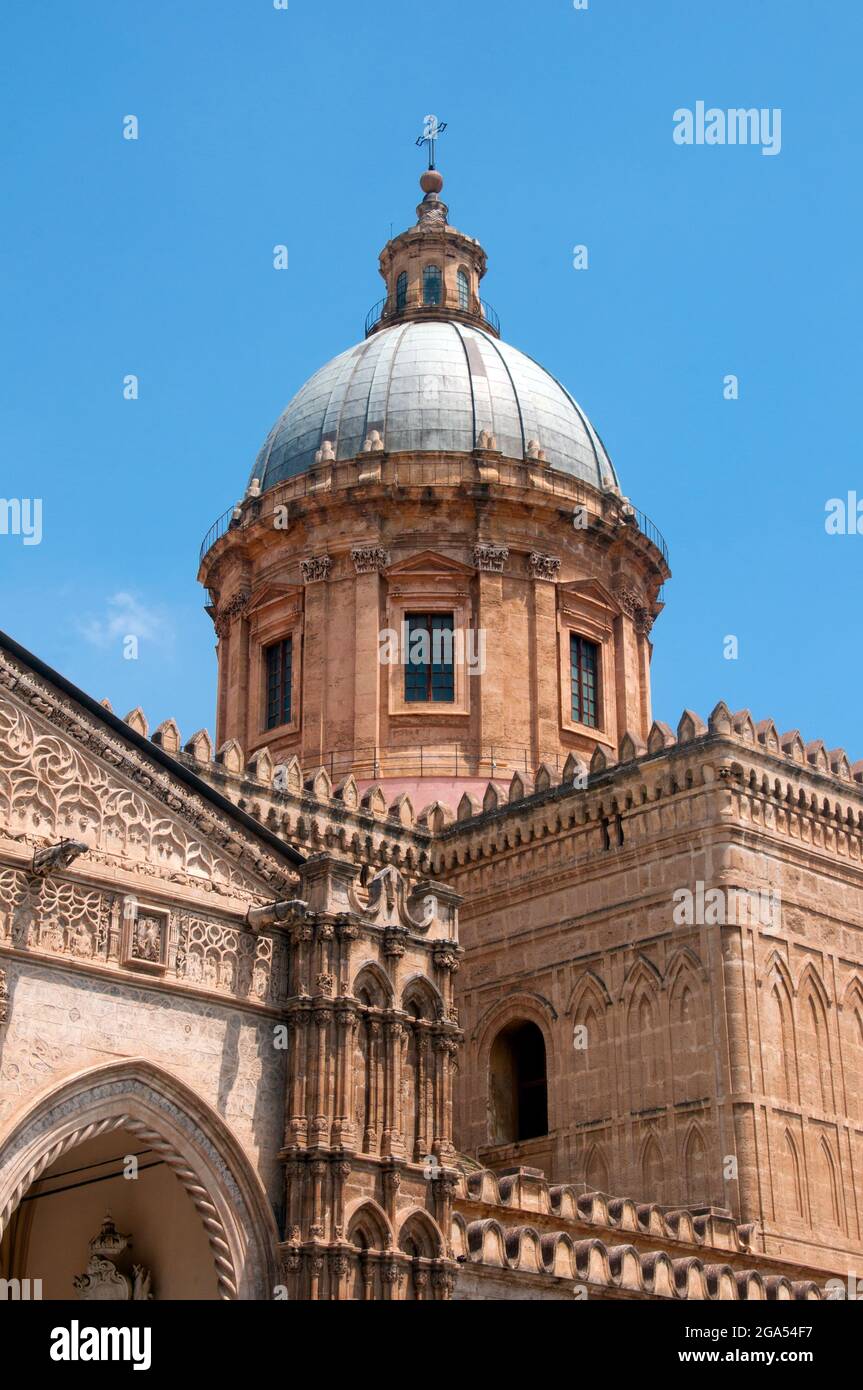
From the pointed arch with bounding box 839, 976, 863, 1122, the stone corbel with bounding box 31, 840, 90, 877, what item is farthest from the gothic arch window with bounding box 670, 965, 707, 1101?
the stone corbel with bounding box 31, 840, 90, 877

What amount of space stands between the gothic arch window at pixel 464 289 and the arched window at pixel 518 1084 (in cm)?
2005

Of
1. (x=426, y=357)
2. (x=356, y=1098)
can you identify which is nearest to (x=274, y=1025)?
(x=356, y=1098)

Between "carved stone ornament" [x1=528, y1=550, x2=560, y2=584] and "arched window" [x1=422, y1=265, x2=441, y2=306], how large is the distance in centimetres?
925

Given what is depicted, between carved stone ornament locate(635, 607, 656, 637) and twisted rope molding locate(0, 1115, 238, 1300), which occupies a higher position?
carved stone ornament locate(635, 607, 656, 637)

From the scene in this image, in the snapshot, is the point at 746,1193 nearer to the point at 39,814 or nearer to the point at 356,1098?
the point at 356,1098

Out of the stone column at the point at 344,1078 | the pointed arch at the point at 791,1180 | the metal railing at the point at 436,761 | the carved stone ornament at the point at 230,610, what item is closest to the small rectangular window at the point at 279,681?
the carved stone ornament at the point at 230,610

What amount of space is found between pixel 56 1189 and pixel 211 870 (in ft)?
14.2

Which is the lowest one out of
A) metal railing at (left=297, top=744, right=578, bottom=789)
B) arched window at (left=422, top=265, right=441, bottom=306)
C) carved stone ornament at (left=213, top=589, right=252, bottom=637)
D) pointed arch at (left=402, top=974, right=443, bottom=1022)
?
pointed arch at (left=402, top=974, right=443, bottom=1022)

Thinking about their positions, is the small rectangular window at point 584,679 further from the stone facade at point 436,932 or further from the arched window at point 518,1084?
the arched window at point 518,1084

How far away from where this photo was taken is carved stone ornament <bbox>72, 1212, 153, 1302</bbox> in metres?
22.6

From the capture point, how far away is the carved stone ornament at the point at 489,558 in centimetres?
4181

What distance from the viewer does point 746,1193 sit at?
30578 mm

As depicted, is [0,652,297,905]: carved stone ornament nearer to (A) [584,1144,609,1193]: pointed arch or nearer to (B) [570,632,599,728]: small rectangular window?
(A) [584,1144,609,1193]: pointed arch

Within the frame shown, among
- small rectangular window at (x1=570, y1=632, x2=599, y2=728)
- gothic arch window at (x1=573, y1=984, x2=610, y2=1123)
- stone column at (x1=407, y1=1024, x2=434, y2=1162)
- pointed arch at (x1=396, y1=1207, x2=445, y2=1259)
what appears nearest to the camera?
pointed arch at (x1=396, y1=1207, x2=445, y2=1259)
